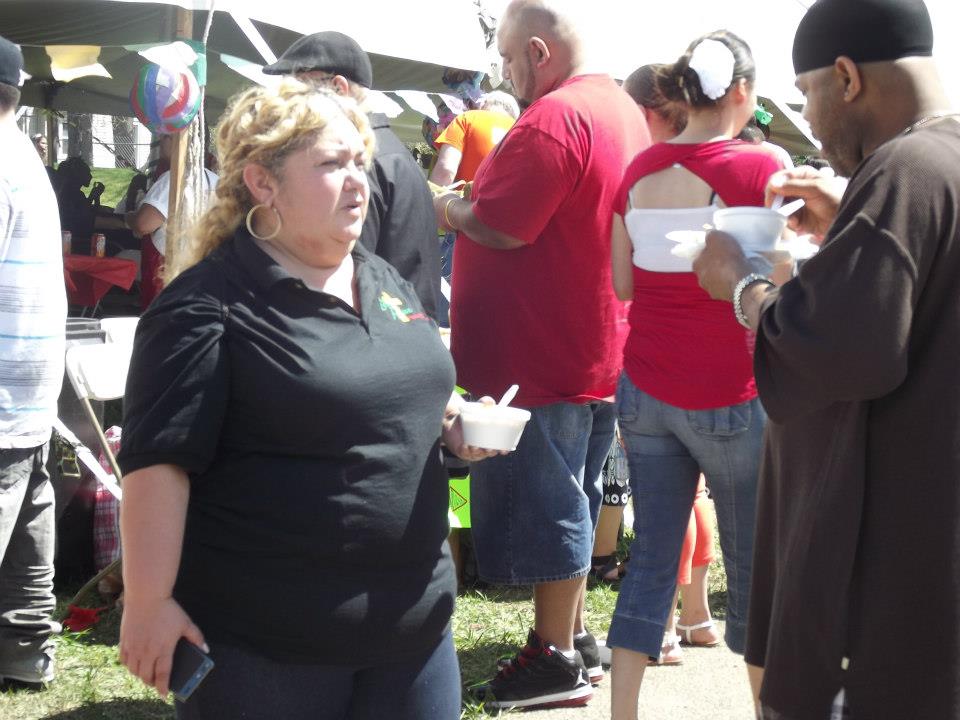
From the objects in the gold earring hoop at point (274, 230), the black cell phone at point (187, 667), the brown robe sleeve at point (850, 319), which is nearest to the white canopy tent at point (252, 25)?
the gold earring hoop at point (274, 230)

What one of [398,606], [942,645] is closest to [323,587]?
[398,606]

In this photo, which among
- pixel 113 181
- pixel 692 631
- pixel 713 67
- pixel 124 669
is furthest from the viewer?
pixel 113 181

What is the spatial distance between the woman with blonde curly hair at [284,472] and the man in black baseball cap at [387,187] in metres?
0.91

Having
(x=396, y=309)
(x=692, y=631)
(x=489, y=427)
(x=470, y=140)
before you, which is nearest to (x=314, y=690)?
(x=489, y=427)

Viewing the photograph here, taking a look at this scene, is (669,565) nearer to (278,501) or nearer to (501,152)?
(501,152)

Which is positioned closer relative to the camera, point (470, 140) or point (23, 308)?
point (23, 308)

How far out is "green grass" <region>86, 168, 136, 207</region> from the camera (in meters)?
21.7

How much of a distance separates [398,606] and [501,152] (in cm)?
176

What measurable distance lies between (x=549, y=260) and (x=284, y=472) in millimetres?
1666

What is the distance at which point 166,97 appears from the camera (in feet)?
20.5

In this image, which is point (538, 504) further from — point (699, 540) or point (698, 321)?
point (699, 540)

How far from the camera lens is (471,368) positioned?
3.52 meters

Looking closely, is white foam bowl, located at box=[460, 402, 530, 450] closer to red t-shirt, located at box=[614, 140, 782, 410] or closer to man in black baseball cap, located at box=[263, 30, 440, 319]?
man in black baseball cap, located at box=[263, 30, 440, 319]

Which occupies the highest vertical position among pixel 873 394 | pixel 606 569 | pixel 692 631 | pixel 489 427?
pixel 873 394
